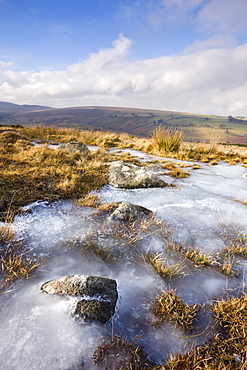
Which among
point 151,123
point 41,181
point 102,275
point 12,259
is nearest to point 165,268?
point 102,275

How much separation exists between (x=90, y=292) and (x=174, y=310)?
708mm

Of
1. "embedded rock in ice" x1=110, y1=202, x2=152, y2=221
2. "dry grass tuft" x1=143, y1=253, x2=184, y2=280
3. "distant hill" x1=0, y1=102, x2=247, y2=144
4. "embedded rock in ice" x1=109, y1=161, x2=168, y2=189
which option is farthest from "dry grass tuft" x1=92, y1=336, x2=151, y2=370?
"distant hill" x1=0, y1=102, x2=247, y2=144

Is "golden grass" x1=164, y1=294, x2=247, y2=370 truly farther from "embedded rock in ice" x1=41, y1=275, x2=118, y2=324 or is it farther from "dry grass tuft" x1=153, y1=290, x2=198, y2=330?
"embedded rock in ice" x1=41, y1=275, x2=118, y2=324

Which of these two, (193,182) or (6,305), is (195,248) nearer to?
(6,305)

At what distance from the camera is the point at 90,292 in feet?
4.90

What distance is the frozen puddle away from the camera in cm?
121

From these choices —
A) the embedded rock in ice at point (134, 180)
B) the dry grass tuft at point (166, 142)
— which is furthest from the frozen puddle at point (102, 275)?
the dry grass tuft at point (166, 142)

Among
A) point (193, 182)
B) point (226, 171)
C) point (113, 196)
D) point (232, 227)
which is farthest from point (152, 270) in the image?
point (226, 171)

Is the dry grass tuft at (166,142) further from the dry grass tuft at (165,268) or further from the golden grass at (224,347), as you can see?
the golden grass at (224,347)

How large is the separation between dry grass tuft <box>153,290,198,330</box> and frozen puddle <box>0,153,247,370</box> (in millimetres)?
56

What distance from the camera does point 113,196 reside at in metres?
3.82

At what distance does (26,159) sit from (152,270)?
531cm

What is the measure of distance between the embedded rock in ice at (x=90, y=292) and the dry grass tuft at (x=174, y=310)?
371 mm

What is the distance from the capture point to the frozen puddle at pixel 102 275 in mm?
1211
